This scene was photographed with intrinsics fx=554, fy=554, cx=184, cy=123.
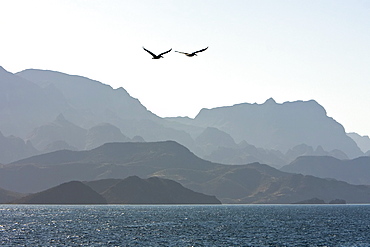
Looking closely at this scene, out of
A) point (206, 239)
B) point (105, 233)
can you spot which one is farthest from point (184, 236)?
point (105, 233)

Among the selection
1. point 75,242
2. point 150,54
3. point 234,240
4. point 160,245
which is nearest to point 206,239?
point 234,240

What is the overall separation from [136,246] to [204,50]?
92837mm

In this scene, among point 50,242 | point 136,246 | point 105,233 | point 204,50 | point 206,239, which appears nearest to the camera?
point 204,50

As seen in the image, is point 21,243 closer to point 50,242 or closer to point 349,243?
point 50,242

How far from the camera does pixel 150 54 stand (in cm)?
5262

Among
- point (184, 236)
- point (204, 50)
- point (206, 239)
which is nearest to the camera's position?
point (204, 50)

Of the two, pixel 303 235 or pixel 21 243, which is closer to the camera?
pixel 21 243

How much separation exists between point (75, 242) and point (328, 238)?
72372mm

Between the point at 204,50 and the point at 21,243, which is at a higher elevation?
the point at 204,50

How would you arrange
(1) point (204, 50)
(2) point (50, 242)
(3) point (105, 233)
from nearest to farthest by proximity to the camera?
(1) point (204, 50)
(2) point (50, 242)
(3) point (105, 233)

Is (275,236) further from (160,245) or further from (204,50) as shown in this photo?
(204,50)

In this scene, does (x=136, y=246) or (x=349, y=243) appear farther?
(x=349, y=243)

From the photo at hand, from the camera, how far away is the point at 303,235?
17338 cm

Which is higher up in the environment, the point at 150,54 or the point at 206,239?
the point at 150,54
